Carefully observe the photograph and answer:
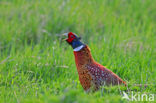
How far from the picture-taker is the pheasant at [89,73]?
4598 mm

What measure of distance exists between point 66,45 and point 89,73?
1986 millimetres

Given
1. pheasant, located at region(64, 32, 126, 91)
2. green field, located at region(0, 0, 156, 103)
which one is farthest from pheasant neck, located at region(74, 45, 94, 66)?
green field, located at region(0, 0, 156, 103)

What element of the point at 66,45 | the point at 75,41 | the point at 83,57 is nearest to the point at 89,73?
the point at 83,57

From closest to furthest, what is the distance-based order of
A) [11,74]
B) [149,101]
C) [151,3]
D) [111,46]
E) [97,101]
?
[97,101] < [149,101] < [11,74] < [111,46] < [151,3]

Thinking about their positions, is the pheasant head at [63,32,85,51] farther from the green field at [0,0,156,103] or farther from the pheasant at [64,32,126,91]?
the green field at [0,0,156,103]

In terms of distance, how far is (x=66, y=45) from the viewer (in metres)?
6.53

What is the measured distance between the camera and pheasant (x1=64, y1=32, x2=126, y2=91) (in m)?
4.60

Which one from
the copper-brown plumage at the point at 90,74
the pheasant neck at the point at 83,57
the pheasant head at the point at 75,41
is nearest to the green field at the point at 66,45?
the copper-brown plumage at the point at 90,74

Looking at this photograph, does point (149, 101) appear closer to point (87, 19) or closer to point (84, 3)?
point (87, 19)

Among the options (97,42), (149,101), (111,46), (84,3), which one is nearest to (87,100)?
(149,101)

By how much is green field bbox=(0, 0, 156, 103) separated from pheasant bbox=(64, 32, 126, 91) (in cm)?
22

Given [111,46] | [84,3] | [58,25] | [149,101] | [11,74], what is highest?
[84,3]

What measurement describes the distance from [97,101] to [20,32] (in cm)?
365

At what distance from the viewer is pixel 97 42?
22.4 ft
